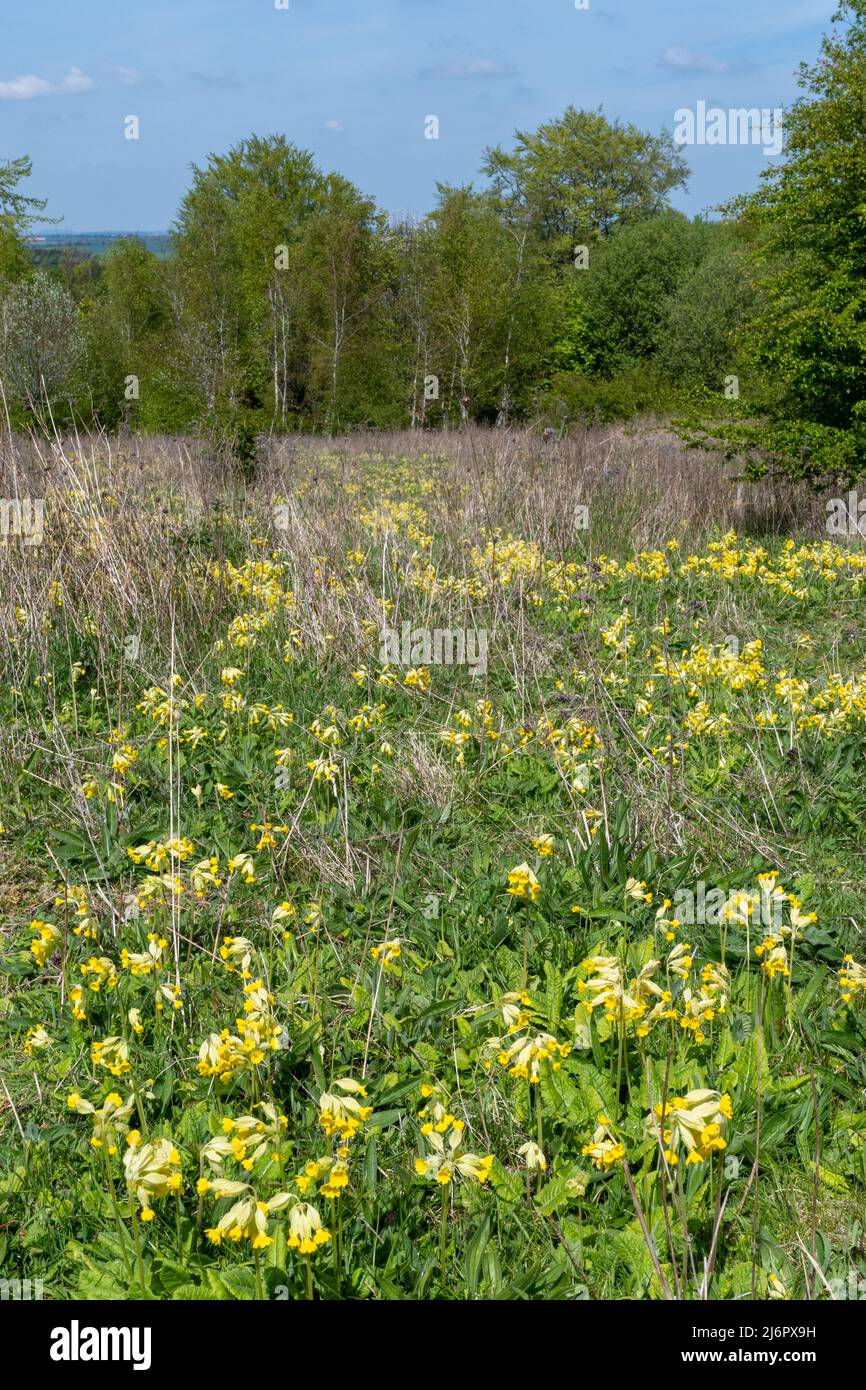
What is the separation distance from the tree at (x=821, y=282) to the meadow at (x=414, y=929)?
2.04 meters

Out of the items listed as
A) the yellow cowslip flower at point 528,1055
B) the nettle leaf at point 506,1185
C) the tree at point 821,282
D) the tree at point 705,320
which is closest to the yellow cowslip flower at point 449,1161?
the yellow cowslip flower at point 528,1055

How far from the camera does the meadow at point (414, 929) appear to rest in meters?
1.94

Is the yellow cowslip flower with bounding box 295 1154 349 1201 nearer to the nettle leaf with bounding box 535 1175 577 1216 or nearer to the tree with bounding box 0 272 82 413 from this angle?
the nettle leaf with bounding box 535 1175 577 1216

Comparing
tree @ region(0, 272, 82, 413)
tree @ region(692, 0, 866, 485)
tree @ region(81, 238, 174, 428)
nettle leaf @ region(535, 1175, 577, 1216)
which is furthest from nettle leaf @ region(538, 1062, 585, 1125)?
tree @ region(81, 238, 174, 428)

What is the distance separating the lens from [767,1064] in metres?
2.42

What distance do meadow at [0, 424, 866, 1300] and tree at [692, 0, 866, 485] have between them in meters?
2.04

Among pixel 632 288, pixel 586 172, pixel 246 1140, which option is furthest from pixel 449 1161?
pixel 586 172

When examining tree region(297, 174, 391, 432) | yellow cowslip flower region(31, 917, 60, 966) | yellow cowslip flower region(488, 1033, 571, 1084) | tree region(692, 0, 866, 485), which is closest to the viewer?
yellow cowslip flower region(488, 1033, 571, 1084)

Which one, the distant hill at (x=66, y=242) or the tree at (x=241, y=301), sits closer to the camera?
the tree at (x=241, y=301)

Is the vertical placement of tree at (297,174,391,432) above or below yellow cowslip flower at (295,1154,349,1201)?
above

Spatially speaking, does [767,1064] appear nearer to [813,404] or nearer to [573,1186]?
[573,1186]

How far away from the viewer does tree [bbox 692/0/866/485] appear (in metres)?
7.70

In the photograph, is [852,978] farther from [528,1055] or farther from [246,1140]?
[246,1140]

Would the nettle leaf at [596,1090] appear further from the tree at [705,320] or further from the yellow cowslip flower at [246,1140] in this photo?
the tree at [705,320]
